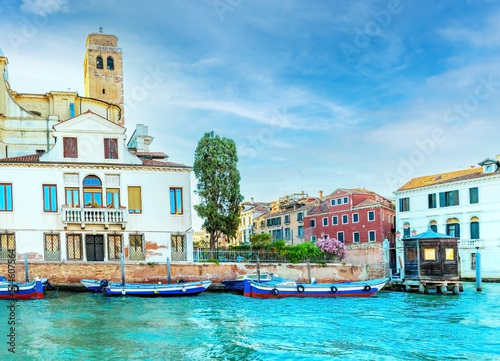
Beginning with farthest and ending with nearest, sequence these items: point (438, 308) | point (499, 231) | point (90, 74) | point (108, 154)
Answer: point (90, 74) < point (499, 231) < point (108, 154) < point (438, 308)

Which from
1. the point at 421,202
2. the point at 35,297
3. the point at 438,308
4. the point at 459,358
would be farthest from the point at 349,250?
the point at 459,358

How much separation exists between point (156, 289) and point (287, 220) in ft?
98.7

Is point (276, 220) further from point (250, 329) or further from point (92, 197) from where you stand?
point (250, 329)

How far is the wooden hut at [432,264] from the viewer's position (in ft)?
96.7

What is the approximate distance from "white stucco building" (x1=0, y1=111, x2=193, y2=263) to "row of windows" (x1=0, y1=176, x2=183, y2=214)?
0.16ft

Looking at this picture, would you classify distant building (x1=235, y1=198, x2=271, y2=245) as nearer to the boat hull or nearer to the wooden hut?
the wooden hut

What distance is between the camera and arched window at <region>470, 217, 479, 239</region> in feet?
124

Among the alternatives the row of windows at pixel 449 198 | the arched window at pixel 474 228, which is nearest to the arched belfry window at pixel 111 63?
the row of windows at pixel 449 198

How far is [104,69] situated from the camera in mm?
47000

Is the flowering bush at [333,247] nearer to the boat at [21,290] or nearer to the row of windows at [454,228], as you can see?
the row of windows at [454,228]

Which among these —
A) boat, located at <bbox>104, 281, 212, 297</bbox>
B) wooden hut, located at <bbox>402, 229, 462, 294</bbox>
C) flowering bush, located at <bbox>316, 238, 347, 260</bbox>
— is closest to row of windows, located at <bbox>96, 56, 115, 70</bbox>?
flowering bush, located at <bbox>316, 238, 347, 260</bbox>

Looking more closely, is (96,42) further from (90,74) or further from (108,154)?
(108,154)

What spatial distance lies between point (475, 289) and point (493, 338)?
1605 centimetres

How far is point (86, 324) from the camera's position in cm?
1789
